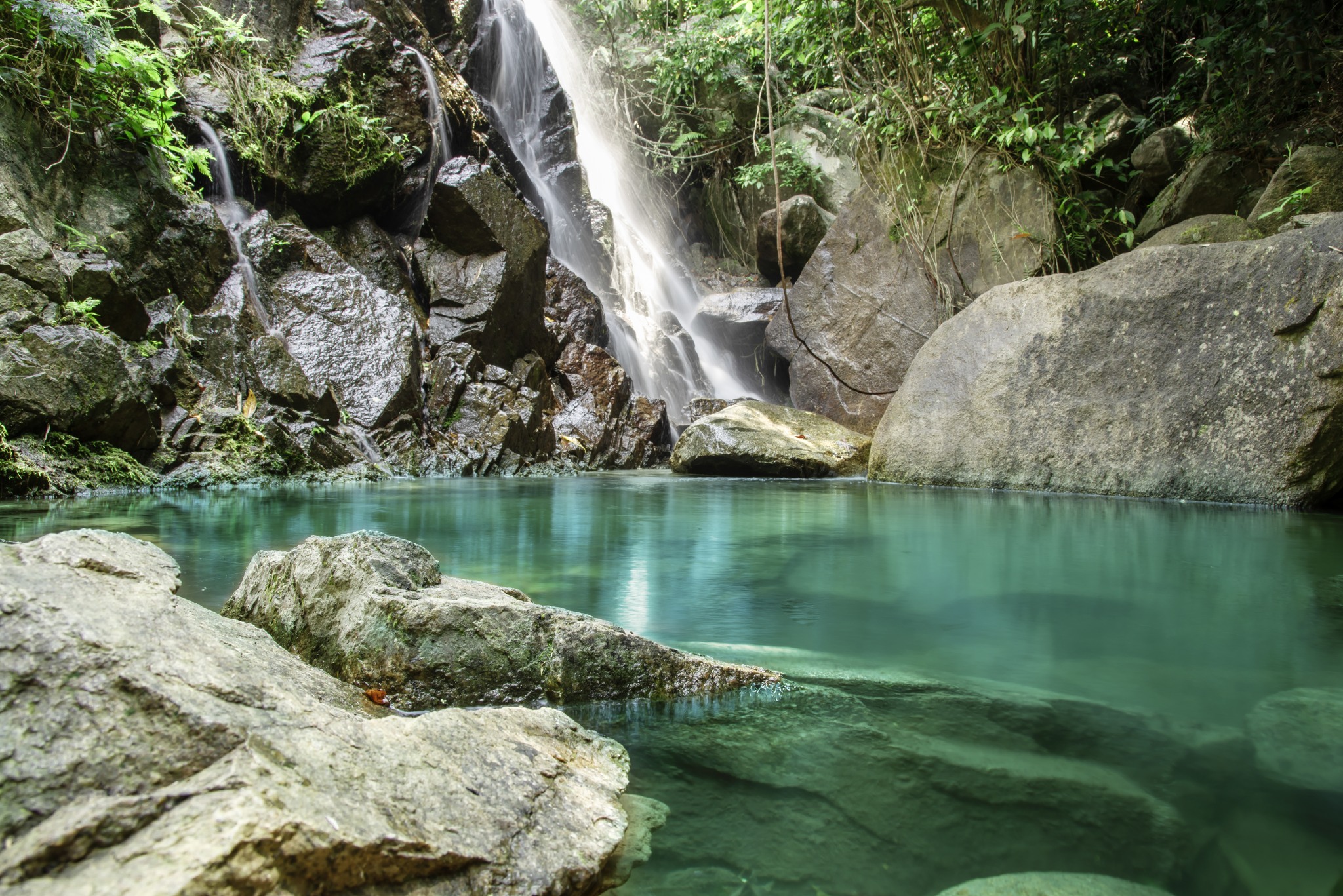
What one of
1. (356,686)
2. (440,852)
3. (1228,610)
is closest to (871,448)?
(1228,610)

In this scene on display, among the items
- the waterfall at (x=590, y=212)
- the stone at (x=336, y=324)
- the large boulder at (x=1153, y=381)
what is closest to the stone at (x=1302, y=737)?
the large boulder at (x=1153, y=381)

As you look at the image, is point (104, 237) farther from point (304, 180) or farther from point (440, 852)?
point (440, 852)

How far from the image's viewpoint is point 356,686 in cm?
151

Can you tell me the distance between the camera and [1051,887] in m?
0.92

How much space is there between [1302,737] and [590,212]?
13078 mm

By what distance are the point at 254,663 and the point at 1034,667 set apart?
5.29 feet

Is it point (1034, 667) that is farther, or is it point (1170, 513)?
point (1170, 513)

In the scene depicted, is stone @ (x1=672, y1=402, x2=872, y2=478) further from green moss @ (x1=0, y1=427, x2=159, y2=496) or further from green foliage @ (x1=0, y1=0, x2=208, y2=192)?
green foliage @ (x1=0, y1=0, x2=208, y2=192)

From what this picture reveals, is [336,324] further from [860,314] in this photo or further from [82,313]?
[860,314]

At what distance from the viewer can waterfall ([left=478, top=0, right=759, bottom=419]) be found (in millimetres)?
12125

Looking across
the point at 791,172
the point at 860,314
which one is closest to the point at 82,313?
the point at 860,314

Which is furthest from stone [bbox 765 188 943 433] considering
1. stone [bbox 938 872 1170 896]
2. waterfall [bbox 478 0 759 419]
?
stone [bbox 938 872 1170 896]

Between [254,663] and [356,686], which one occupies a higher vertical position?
[254,663]

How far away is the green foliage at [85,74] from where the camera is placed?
5.57m
